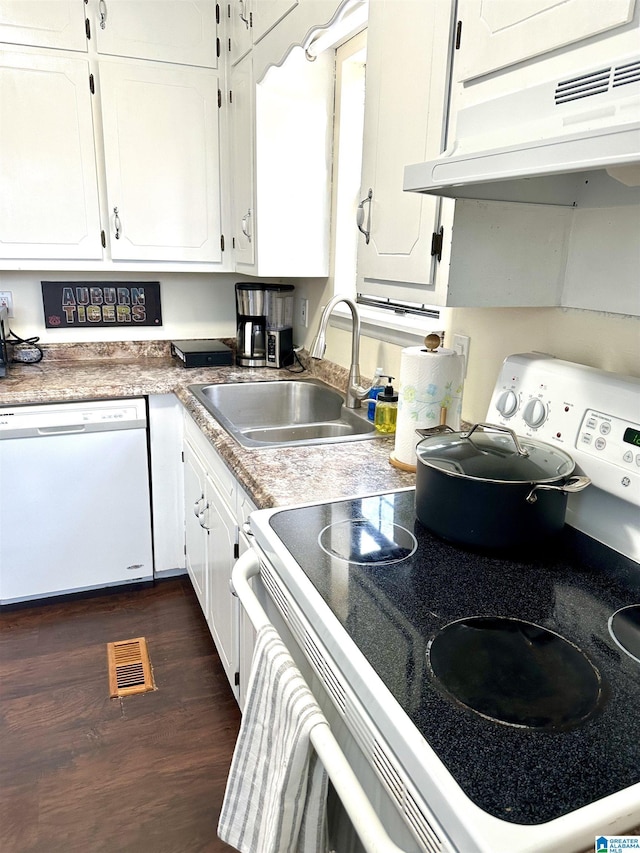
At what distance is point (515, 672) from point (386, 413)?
110 centimetres

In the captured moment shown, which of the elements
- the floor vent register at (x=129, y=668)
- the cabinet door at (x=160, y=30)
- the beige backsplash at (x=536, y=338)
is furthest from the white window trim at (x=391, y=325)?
the floor vent register at (x=129, y=668)

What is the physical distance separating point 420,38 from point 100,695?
6.64 ft

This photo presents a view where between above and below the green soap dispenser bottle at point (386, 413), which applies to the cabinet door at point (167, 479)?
below

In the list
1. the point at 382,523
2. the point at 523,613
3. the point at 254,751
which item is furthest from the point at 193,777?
the point at 523,613

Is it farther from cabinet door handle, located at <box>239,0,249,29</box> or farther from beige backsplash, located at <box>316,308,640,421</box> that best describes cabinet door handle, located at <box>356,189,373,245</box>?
cabinet door handle, located at <box>239,0,249,29</box>

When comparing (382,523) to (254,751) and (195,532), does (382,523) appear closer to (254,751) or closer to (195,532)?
(254,751)

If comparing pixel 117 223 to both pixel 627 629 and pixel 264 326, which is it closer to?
pixel 264 326

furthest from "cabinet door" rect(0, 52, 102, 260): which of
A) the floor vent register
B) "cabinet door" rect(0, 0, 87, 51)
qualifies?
the floor vent register

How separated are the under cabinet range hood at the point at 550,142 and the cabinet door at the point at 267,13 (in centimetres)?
119

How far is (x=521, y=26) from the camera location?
36.4 inches

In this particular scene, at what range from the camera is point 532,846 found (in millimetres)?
521

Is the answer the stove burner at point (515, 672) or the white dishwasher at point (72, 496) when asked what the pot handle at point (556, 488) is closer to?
the stove burner at point (515, 672)

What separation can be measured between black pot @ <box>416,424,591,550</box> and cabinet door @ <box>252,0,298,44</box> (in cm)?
159

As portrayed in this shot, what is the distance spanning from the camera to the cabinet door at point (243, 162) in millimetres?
2359
